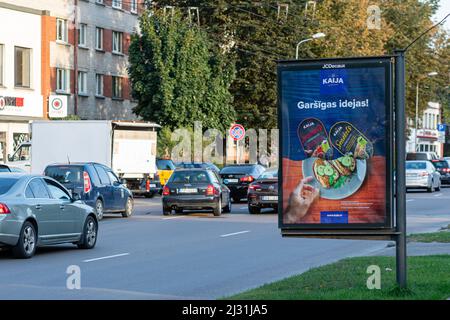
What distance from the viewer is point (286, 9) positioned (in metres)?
67.2

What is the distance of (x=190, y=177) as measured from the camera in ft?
111

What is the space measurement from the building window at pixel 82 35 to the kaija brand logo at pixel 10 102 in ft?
27.6

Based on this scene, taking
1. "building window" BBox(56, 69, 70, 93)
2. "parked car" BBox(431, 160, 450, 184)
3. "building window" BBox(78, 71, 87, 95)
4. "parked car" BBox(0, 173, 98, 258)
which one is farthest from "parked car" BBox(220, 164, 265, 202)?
"parked car" BBox(431, 160, 450, 184)

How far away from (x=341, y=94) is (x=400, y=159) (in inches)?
38.8

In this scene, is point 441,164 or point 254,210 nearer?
point 254,210

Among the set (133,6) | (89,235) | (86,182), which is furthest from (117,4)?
(89,235)

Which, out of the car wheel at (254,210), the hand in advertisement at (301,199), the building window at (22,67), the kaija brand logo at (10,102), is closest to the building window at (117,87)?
the building window at (22,67)

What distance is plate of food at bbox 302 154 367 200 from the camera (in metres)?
12.9

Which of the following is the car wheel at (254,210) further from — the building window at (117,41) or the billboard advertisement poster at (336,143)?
the building window at (117,41)

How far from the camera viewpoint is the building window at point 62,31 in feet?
207

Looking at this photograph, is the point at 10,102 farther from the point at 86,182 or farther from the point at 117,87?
the point at 86,182

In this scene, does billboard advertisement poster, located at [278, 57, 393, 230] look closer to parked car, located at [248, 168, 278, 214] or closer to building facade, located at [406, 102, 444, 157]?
parked car, located at [248, 168, 278, 214]

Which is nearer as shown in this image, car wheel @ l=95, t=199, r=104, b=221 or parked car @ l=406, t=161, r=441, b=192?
car wheel @ l=95, t=199, r=104, b=221

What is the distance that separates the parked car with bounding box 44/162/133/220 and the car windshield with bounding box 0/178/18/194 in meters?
10.2
